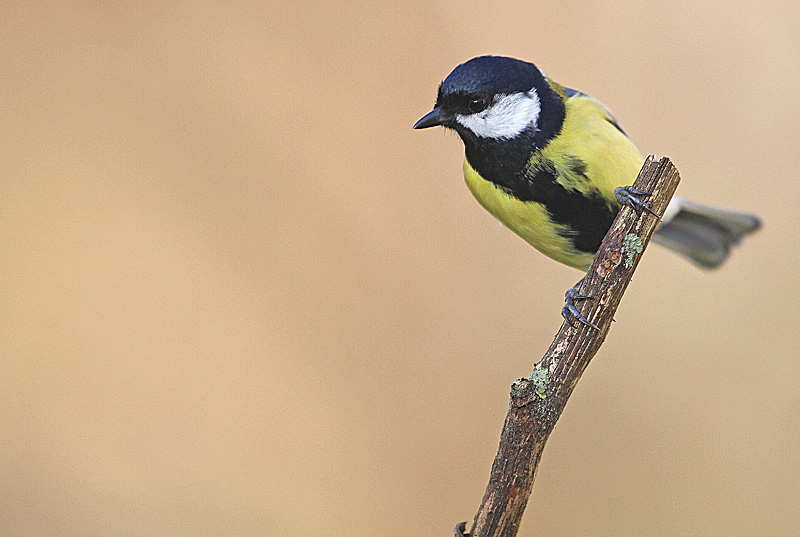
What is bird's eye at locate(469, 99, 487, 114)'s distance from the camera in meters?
0.92

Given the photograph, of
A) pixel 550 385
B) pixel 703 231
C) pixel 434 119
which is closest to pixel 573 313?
pixel 550 385

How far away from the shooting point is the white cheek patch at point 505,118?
93 cm

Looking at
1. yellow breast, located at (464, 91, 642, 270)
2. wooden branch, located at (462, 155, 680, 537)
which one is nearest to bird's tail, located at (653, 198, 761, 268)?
yellow breast, located at (464, 91, 642, 270)

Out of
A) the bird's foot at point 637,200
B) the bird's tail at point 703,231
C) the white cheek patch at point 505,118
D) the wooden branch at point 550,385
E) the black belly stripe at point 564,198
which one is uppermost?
the bird's tail at point 703,231

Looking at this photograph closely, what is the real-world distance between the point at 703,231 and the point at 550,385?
0.75 m

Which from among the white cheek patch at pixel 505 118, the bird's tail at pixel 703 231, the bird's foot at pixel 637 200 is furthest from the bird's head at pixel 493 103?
the bird's tail at pixel 703 231

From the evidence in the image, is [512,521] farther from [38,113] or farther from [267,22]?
[38,113]

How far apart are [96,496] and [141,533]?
13cm

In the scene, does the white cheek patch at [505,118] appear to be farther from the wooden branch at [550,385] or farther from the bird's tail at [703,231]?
the bird's tail at [703,231]

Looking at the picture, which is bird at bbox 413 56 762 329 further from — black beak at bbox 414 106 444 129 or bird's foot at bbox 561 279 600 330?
bird's foot at bbox 561 279 600 330

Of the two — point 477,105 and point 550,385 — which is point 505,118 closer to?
point 477,105

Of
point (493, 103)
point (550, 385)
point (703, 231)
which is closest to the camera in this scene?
point (550, 385)

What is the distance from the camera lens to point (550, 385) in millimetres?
693

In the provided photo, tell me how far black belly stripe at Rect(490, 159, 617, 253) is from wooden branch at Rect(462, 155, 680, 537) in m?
0.16
